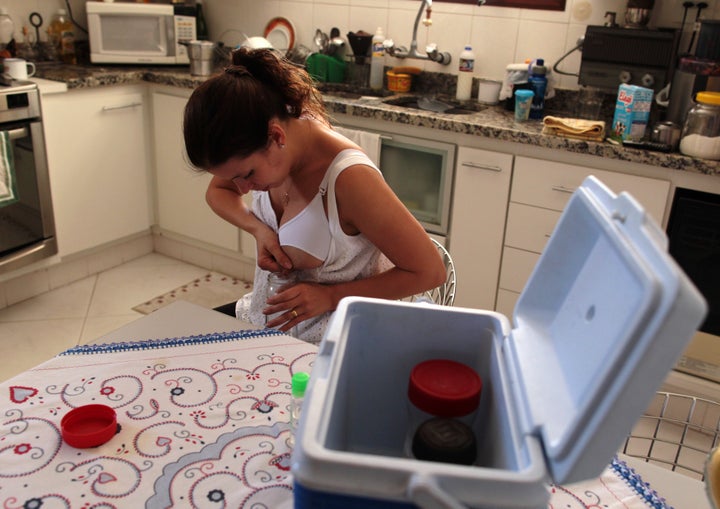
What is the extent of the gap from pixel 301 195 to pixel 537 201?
124 cm

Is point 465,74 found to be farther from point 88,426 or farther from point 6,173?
point 88,426

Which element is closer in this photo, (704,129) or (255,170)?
(255,170)

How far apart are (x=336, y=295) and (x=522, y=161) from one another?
1.29m

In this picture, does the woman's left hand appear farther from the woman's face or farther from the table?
the woman's face

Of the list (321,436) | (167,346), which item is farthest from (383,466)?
(167,346)

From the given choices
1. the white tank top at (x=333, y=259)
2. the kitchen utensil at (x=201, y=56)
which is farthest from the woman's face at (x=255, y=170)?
the kitchen utensil at (x=201, y=56)

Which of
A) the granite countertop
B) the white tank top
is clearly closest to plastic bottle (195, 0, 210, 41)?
the granite countertop

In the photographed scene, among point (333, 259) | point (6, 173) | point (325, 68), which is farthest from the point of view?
point (325, 68)

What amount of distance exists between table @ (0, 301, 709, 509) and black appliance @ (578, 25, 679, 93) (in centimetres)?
185

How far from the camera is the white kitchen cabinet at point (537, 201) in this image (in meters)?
2.23

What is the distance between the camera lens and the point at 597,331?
60cm

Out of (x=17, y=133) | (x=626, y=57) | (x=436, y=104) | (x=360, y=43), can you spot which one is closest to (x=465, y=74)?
(x=436, y=104)

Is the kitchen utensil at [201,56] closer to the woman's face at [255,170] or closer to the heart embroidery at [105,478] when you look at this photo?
the woman's face at [255,170]

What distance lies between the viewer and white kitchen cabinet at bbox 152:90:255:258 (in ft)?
10.6
